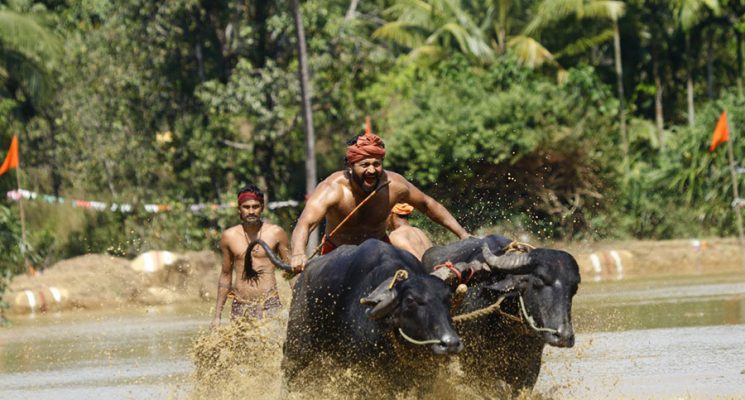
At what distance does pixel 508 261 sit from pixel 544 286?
11.0 inches

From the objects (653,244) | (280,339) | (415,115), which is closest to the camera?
(280,339)

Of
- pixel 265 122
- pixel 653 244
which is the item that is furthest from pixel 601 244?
pixel 265 122

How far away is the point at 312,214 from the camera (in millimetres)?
8984

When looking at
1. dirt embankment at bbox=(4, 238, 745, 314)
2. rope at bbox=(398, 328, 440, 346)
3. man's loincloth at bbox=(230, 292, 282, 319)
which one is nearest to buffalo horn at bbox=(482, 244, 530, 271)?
rope at bbox=(398, 328, 440, 346)

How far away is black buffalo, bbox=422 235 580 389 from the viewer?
26.1 ft

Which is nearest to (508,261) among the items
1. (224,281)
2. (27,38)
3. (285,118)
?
(224,281)

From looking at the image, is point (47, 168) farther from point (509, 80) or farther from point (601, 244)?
point (601, 244)

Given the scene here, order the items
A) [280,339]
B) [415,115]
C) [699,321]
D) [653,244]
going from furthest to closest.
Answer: [415,115]
[653,244]
[699,321]
[280,339]

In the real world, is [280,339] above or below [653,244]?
above

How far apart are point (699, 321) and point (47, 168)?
20.1 metres

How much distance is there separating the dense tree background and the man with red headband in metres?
16.5

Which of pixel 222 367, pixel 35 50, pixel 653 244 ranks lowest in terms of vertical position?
pixel 653 244

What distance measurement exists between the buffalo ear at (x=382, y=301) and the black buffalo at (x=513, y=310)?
1.83 feet

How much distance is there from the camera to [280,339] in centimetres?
1011
